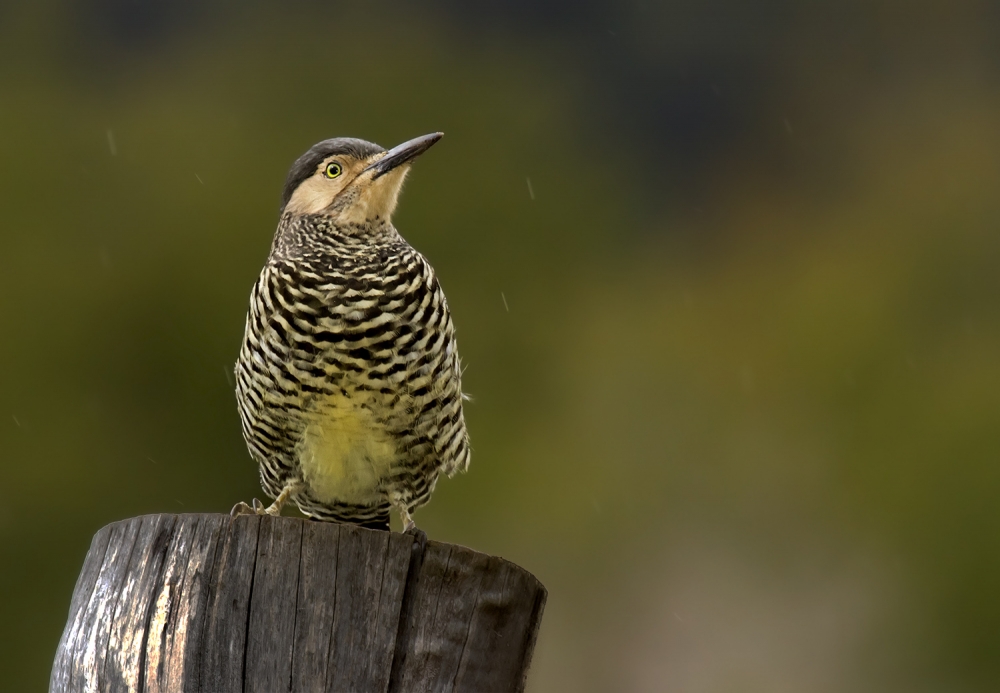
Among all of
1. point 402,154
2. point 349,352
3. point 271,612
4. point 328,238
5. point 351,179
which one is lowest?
point 271,612

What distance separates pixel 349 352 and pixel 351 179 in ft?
2.55

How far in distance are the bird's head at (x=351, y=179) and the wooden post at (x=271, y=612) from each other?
164 cm

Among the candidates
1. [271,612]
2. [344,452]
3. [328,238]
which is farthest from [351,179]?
[271,612]

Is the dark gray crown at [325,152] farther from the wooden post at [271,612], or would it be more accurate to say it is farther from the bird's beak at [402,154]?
the wooden post at [271,612]

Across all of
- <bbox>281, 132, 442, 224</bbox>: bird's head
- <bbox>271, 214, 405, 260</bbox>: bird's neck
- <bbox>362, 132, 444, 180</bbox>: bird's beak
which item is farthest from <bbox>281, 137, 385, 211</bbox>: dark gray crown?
<bbox>271, 214, 405, 260</bbox>: bird's neck

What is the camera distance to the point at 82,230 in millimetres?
11672

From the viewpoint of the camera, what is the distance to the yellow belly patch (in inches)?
162

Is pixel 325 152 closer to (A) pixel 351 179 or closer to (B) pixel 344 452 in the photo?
(A) pixel 351 179

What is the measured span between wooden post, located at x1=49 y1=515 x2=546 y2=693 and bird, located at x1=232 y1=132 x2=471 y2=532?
75cm

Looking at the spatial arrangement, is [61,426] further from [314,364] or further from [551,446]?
[314,364]

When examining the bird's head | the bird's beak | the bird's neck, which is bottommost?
the bird's neck

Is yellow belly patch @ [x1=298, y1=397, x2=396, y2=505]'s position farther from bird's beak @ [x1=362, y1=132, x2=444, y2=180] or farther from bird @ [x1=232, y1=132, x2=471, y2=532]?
bird's beak @ [x1=362, y1=132, x2=444, y2=180]

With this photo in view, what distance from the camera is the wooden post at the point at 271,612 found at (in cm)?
280

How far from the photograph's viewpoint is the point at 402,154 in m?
4.42
